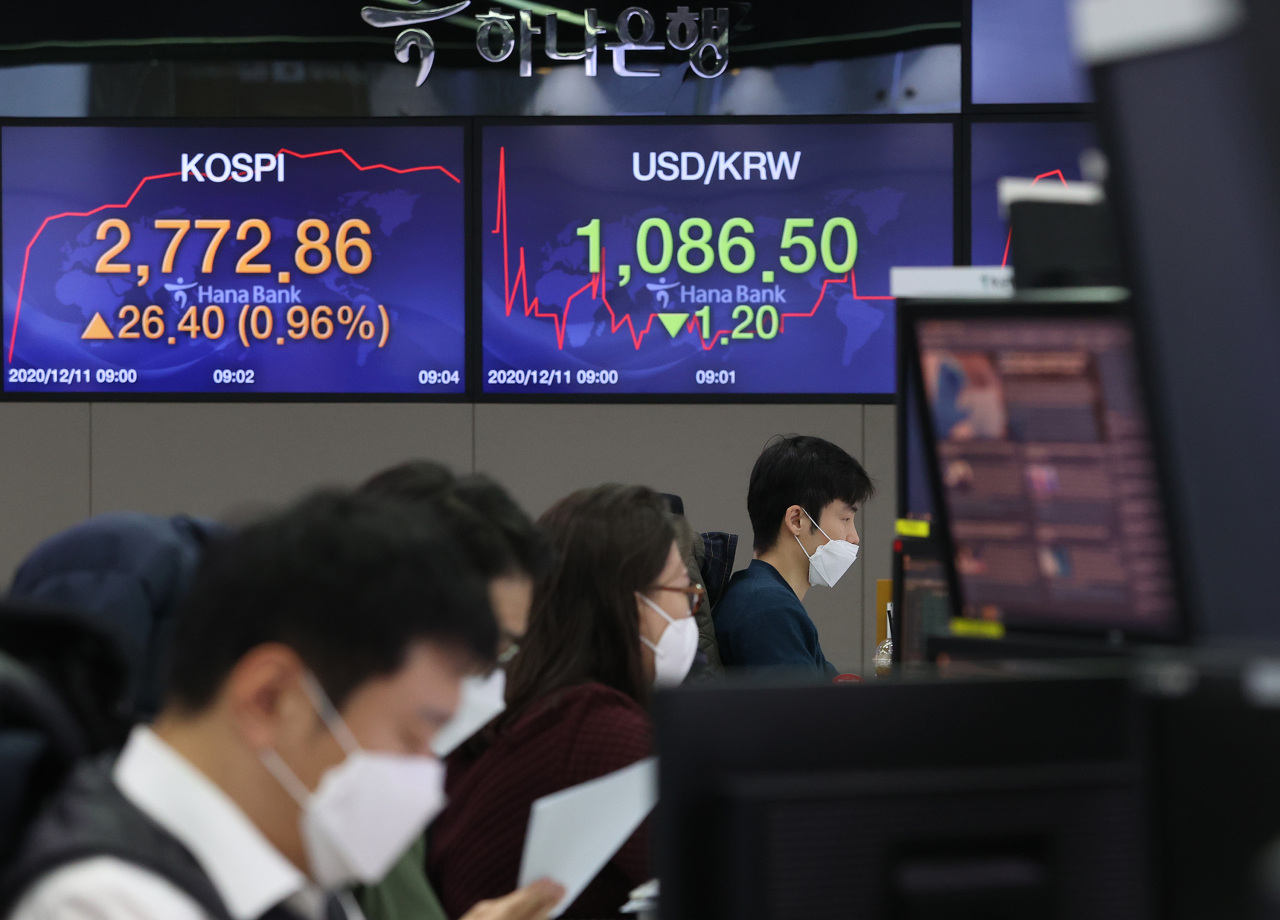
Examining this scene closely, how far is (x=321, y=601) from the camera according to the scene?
3.51ft

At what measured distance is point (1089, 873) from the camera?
843 millimetres

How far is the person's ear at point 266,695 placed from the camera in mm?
1061

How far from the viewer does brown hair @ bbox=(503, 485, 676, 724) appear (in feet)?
7.06

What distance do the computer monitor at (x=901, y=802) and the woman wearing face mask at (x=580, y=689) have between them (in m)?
1.12

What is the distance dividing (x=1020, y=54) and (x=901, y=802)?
432 cm

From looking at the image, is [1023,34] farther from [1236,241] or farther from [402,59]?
[1236,241]

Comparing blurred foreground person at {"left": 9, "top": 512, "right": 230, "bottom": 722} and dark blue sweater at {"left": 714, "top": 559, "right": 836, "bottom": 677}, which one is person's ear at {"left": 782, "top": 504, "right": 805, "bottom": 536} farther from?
blurred foreground person at {"left": 9, "top": 512, "right": 230, "bottom": 722}

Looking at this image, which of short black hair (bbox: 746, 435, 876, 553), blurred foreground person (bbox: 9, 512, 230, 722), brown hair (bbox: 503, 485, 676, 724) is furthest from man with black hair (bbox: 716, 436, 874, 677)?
blurred foreground person (bbox: 9, 512, 230, 722)

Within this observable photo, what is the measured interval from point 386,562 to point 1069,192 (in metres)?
0.71

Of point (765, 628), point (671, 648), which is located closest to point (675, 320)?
point (765, 628)

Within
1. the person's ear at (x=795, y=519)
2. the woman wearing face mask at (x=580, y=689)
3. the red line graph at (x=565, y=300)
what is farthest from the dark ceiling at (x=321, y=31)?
the woman wearing face mask at (x=580, y=689)

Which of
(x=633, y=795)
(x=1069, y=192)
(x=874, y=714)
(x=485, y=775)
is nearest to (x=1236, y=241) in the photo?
(x=874, y=714)

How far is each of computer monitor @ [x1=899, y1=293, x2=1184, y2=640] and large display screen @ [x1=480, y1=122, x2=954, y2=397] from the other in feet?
11.5

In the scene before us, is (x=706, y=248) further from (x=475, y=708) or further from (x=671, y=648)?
(x=475, y=708)
